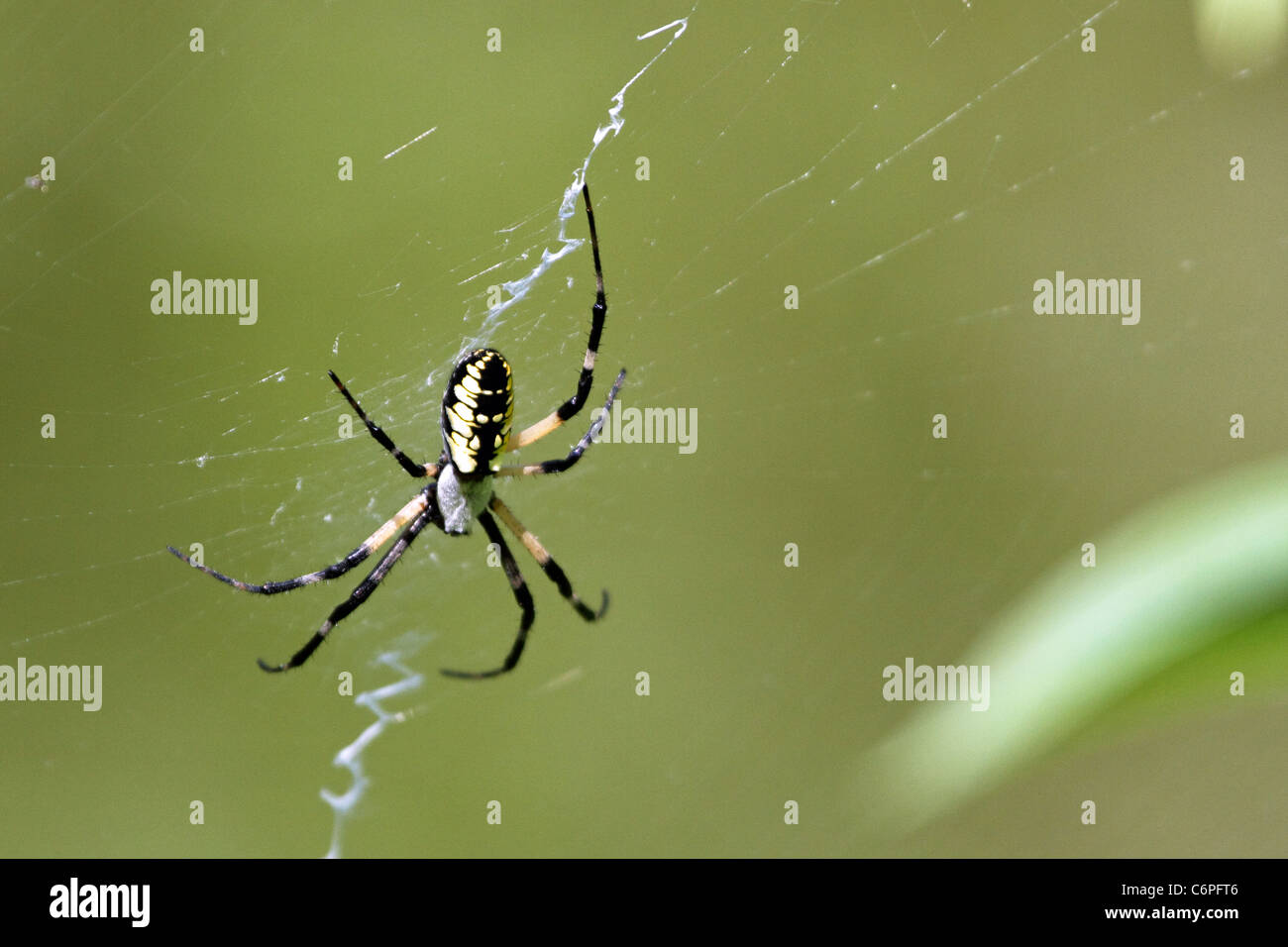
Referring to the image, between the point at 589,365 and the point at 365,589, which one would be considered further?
the point at 365,589

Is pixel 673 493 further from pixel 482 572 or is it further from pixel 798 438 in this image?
pixel 482 572

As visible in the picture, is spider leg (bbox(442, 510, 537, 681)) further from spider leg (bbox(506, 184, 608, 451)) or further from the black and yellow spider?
spider leg (bbox(506, 184, 608, 451))

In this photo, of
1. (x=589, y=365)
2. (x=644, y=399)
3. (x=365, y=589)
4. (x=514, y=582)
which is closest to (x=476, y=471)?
(x=589, y=365)

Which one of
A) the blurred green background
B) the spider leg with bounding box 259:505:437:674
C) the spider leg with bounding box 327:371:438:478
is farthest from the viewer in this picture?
the blurred green background

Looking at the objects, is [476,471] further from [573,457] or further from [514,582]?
[514,582]

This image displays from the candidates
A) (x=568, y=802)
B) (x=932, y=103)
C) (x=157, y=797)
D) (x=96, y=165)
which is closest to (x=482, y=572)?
(x=568, y=802)

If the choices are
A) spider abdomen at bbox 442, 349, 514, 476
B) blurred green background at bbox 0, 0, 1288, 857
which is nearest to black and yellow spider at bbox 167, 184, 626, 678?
spider abdomen at bbox 442, 349, 514, 476
